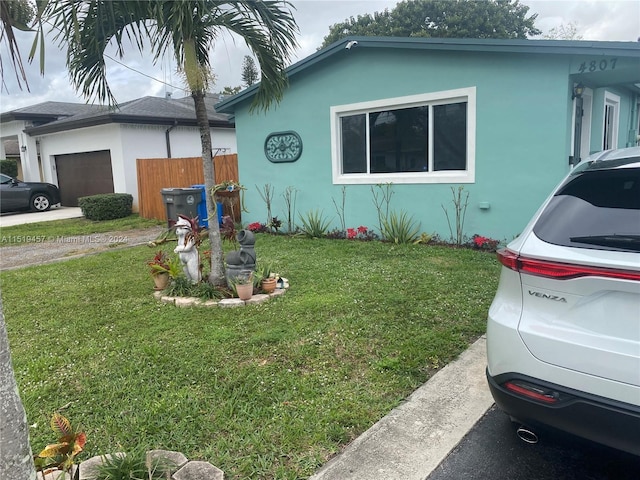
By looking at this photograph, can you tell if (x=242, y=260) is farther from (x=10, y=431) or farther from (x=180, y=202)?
(x=180, y=202)

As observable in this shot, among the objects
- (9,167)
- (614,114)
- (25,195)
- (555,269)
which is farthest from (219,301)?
(9,167)

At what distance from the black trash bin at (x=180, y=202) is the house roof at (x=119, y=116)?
3633 mm

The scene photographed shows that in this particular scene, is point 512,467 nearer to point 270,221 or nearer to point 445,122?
point 445,122

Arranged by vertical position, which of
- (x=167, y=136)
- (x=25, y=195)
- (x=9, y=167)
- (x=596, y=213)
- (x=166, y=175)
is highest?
(x=167, y=136)

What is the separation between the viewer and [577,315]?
2010 millimetres

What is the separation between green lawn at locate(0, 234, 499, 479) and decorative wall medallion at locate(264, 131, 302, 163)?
167 inches

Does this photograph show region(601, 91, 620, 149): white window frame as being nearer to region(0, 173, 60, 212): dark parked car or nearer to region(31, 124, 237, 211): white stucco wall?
region(31, 124, 237, 211): white stucco wall

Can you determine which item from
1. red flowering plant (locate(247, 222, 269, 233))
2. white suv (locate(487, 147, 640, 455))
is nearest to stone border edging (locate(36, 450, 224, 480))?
white suv (locate(487, 147, 640, 455))

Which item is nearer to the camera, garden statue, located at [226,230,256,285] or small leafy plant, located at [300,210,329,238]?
garden statue, located at [226,230,256,285]

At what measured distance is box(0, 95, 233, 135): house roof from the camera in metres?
14.7

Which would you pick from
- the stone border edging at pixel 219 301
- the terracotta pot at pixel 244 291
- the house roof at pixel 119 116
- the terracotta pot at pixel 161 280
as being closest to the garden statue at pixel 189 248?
the terracotta pot at pixel 161 280

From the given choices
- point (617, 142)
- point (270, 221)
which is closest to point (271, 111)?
point (270, 221)

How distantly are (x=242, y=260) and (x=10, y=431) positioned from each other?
12.0ft

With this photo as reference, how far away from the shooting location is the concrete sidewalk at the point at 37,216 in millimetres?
13951
